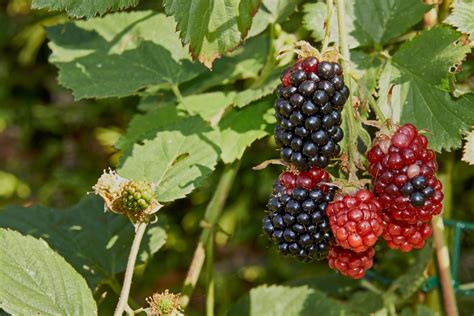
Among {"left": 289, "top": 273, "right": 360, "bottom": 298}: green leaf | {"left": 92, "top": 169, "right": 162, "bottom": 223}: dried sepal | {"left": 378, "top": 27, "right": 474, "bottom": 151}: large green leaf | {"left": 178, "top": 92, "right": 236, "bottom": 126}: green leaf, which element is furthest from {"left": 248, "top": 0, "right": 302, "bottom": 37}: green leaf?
{"left": 289, "top": 273, "right": 360, "bottom": 298}: green leaf

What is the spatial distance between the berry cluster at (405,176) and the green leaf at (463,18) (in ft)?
1.11

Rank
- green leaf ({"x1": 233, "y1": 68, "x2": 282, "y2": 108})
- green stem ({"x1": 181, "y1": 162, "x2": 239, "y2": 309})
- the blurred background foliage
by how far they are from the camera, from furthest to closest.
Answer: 1. the blurred background foliage
2. green stem ({"x1": 181, "y1": 162, "x2": 239, "y2": 309})
3. green leaf ({"x1": 233, "y1": 68, "x2": 282, "y2": 108})

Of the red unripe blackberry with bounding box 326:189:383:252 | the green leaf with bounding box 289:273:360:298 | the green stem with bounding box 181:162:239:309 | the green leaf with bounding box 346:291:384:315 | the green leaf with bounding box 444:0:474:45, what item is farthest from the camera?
the green leaf with bounding box 289:273:360:298

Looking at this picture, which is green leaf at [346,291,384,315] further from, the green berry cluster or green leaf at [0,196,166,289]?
the green berry cluster

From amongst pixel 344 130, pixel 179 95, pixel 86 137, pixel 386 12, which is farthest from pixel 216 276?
pixel 344 130

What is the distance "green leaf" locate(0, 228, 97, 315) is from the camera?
1.40 meters

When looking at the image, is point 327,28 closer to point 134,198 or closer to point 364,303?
point 134,198

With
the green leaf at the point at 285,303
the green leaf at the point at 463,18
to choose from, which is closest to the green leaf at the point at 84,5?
the green leaf at the point at 463,18

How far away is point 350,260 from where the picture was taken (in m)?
1.33

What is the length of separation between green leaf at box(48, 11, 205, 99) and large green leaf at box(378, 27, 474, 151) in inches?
19.8

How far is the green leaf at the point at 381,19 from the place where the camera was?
167 centimetres

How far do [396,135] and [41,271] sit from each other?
2.34ft

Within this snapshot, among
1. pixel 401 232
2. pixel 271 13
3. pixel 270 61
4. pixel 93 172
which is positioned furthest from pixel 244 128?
pixel 93 172

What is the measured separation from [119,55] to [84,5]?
511 mm
